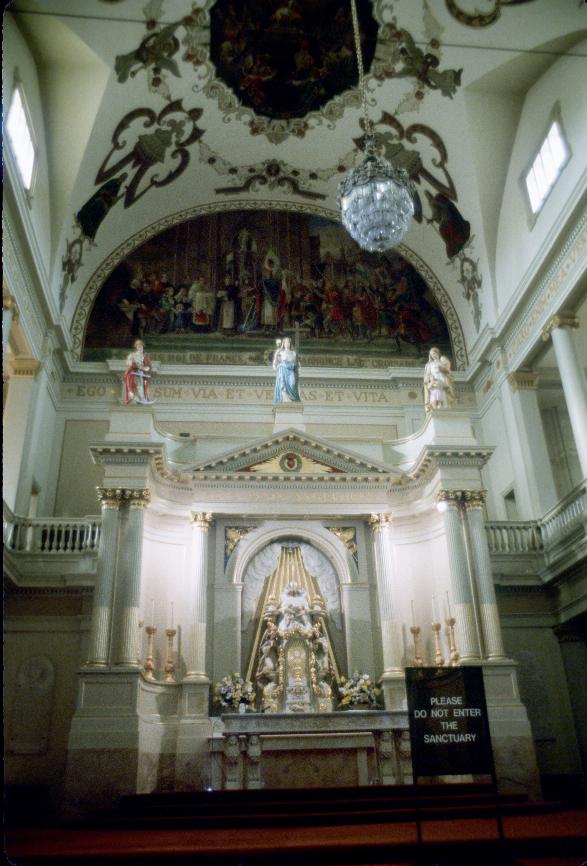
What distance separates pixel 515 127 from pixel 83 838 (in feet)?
51.9

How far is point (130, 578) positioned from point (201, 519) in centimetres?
198

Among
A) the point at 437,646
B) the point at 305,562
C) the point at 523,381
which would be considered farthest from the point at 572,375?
the point at 305,562

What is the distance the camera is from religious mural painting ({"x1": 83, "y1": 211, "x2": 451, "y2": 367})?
19.1 meters

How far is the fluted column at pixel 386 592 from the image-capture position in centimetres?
1344

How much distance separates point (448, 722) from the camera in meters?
6.18

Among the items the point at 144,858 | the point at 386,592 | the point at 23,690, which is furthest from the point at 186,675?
the point at 144,858

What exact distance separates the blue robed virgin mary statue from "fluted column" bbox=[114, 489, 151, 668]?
3902 millimetres

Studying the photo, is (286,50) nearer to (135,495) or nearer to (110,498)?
(135,495)

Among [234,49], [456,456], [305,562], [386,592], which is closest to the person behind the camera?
[456,456]

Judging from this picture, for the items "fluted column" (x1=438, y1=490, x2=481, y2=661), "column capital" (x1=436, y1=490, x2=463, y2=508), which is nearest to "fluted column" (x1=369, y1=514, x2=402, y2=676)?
"fluted column" (x1=438, y1=490, x2=481, y2=661)

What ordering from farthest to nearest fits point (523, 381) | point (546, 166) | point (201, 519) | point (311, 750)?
point (523, 381)
point (546, 166)
point (201, 519)
point (311, 750)

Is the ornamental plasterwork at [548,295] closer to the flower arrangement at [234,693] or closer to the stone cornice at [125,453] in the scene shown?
the stone cornice at [125,453]

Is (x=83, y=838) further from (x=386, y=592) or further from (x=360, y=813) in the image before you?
(x=386, y=592)

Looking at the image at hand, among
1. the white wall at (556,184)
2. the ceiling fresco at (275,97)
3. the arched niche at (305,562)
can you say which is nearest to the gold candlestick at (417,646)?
the arched niche at (305,562)
